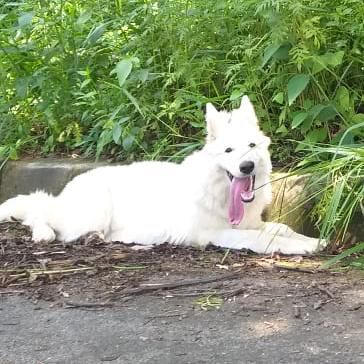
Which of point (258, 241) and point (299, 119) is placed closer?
point (258, 241)

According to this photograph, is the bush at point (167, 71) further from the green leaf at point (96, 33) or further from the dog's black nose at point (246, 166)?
the dog's black nose at point (246, 166)

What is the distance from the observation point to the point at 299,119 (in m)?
5.14

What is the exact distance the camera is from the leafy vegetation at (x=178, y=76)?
5102mm

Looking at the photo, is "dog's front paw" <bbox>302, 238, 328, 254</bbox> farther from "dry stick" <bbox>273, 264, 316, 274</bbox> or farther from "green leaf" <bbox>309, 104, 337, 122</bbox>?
"green leaf" <bbox>309, 104, 337, 122</bbox>

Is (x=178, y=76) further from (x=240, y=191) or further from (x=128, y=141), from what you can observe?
(x=240, y=191)

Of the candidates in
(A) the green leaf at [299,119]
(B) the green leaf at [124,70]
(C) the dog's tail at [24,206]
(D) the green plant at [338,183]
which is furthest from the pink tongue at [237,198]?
(C) the dog's tail at [24,206]

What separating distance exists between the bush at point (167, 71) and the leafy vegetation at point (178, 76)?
1 cm

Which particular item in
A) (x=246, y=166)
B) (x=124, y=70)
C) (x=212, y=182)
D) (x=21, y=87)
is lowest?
(x=212, y=182)

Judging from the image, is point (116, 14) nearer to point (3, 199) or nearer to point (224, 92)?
point (224, 92)

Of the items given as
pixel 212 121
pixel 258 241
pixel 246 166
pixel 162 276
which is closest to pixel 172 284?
pixel 162 276

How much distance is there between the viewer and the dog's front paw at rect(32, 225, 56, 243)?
520 centimetres

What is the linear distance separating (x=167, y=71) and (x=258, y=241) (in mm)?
1995

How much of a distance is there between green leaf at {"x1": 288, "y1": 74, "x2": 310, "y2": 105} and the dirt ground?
3.61 ft

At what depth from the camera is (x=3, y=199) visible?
21.4 ft
